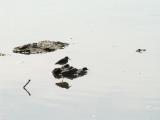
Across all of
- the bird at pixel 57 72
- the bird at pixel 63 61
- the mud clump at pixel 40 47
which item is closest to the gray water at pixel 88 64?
the bird at pixel 57 72

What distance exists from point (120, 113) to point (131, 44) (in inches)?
559

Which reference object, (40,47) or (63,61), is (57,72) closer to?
(63,61)

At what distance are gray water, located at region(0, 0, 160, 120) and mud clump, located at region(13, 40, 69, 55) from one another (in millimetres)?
811

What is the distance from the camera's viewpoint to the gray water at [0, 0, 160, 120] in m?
25.8

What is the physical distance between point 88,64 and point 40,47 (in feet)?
20.2

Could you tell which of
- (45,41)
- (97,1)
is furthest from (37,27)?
(97,1)

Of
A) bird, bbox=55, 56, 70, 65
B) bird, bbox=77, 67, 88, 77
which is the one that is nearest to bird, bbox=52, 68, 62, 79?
bird, bbox=77, 67, 88, 77

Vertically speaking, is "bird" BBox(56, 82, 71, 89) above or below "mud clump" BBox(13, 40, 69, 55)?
above

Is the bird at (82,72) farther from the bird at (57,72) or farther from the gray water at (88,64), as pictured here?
the bird at (57,72)

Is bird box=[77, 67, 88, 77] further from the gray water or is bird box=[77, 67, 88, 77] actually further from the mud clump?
→ the mud clump

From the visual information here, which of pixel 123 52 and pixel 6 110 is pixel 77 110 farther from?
pixel 123 52

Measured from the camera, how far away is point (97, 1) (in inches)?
2430

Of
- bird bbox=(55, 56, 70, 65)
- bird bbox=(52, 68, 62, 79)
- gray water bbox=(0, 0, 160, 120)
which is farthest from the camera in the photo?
bird bbox=(55, 56, 70, 65)

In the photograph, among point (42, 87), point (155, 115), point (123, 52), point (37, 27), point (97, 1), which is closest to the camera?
point (155, 115)
